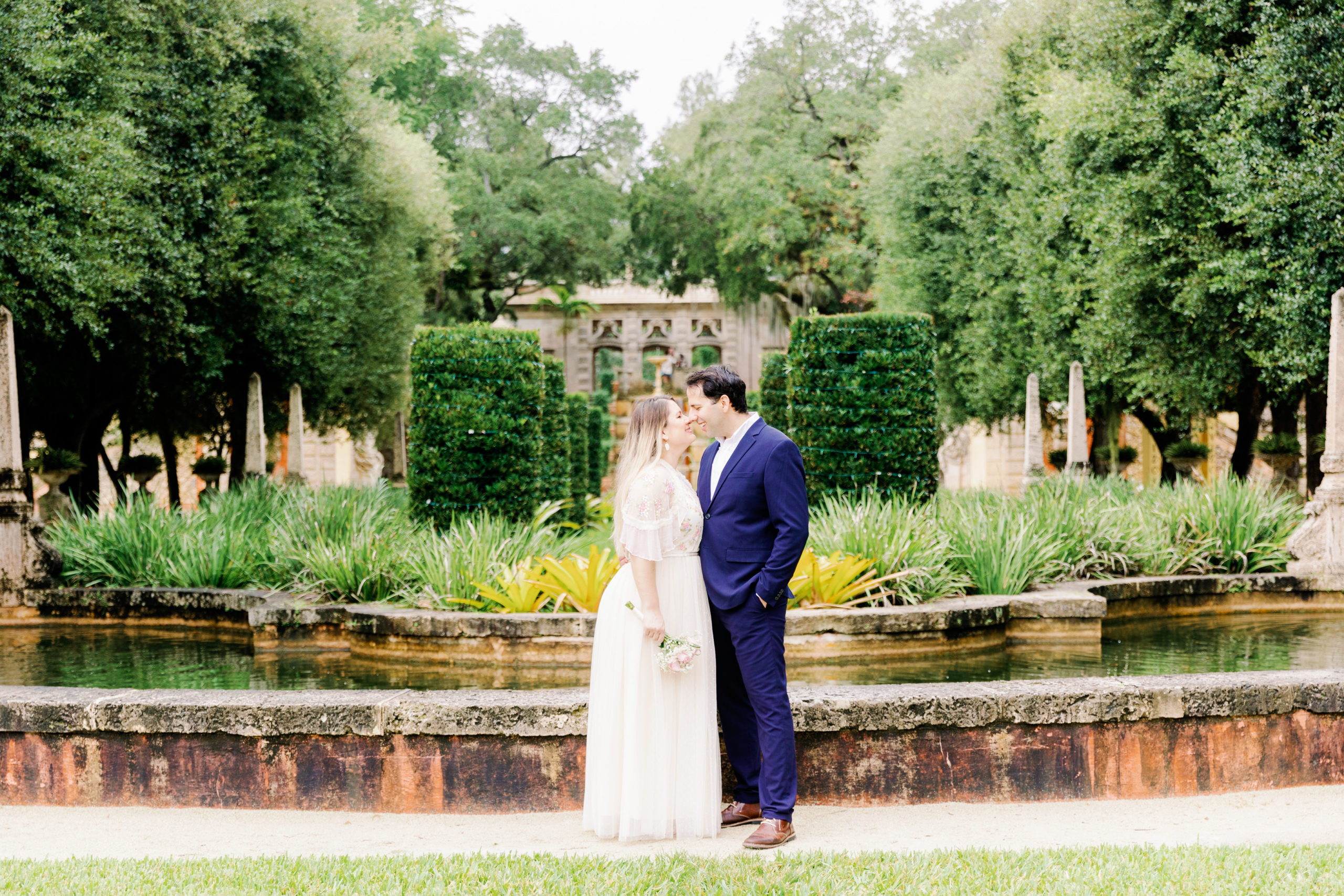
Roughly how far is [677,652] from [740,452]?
82 centimetres

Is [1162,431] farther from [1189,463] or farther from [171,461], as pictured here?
[171,461]

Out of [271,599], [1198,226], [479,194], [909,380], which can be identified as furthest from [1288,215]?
[479,194]

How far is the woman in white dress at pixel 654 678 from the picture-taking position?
4289 millimetres

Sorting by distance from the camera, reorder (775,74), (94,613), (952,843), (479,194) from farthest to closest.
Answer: (479,194), (775,74), (94,613), (952,843)

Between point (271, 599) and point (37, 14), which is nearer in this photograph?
point (271, 599)

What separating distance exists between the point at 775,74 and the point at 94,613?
90.8ft

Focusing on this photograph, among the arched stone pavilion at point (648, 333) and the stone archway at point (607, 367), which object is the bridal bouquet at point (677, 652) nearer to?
the stone archway at point (607, 367)

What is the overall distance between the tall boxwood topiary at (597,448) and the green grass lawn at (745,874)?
19.7 meters

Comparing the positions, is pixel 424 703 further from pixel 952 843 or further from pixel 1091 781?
pixel 1091 781

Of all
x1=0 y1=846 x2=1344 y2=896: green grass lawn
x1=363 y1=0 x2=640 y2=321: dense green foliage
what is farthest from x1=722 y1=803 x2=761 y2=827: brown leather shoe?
x1=363 y1=0 x2=640 y2=321: dense green foliage

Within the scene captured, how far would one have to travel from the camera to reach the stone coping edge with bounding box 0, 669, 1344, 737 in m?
4.82

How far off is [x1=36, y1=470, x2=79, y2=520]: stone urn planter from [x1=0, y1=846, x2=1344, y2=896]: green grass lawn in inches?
414

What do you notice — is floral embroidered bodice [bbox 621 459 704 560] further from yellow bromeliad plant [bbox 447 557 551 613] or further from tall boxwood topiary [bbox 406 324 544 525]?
tall boxwood topiary [bbox 406 324 544 525]

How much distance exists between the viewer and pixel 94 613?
9.32 meters
